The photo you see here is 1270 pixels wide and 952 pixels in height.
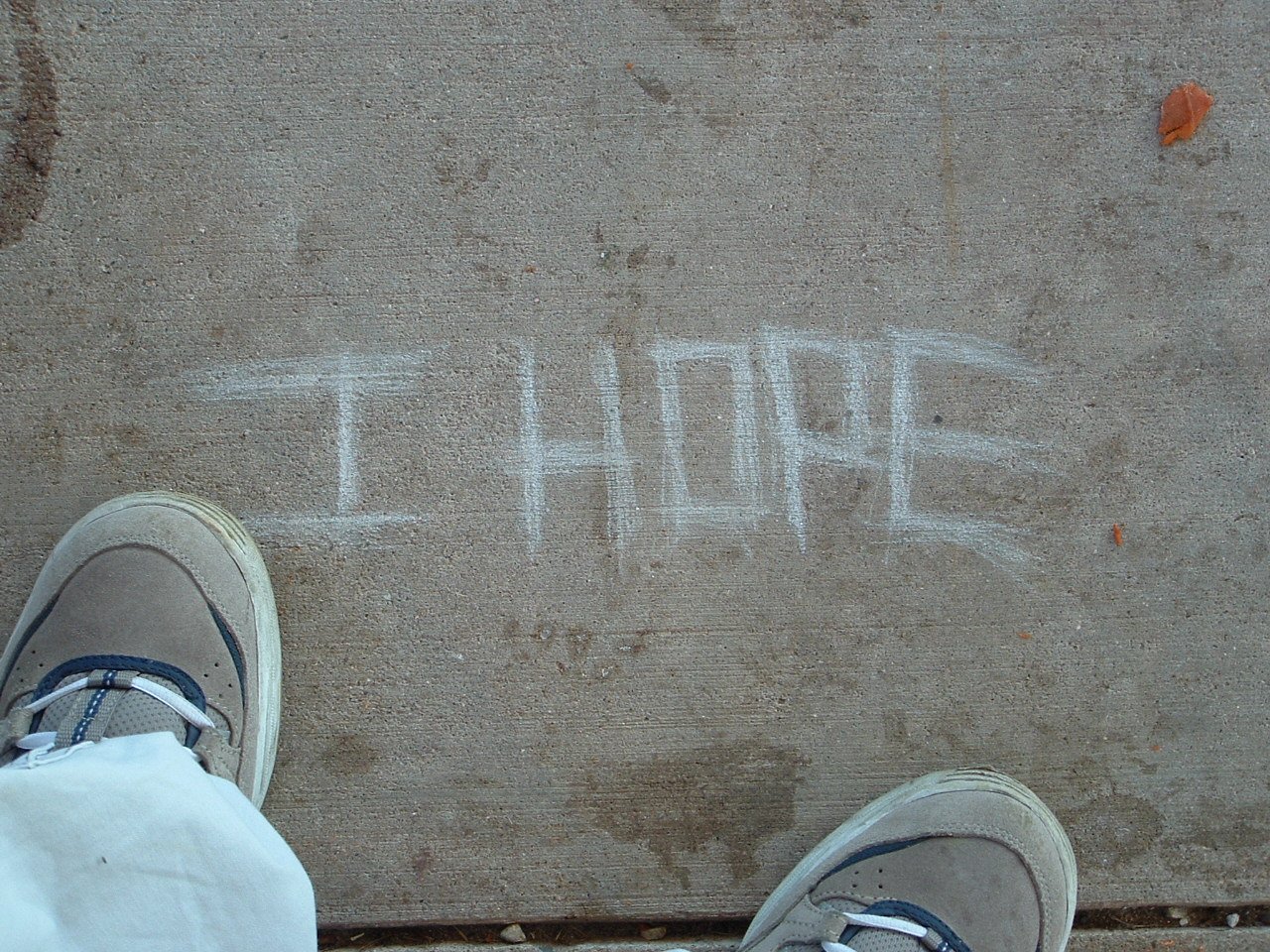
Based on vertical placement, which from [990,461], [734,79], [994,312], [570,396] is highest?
[734,79]

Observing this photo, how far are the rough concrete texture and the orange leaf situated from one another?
1.5 inches

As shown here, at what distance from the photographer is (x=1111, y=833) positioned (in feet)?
6.73

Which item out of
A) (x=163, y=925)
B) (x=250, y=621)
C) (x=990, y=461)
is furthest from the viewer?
(x=990, y=461)

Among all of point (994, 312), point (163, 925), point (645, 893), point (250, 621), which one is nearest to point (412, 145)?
point (250, 621)

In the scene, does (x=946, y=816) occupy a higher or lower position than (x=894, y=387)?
lower

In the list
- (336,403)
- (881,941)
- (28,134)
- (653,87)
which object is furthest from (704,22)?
(881,941)

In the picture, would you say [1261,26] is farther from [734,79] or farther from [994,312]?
[734,79]

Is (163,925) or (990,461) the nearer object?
(163,925)

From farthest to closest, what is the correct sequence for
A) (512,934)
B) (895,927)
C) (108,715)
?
1. (512,934)
2. (895,927)
3. (108,715)

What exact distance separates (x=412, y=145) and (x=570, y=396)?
0.69 meters

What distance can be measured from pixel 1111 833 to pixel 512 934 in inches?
55.5

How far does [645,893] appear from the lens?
2.02 metres

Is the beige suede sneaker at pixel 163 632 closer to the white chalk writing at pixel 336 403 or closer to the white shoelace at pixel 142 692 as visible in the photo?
the white shoelace at pixel 142 692

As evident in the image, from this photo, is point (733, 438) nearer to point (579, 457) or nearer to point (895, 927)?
point (579, 457)
